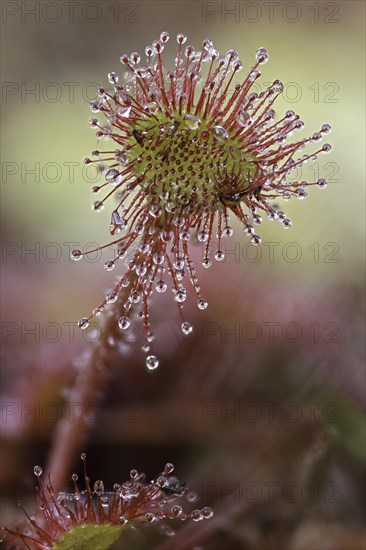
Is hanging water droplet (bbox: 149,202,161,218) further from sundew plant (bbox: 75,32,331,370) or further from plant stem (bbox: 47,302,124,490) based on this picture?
plant stem (bbox: 47,302,124,490)

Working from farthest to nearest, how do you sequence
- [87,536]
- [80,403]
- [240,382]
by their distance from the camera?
[240,382]
[80,403]
[87,536]

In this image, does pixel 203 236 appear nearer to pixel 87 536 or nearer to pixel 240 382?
pixel 87 536

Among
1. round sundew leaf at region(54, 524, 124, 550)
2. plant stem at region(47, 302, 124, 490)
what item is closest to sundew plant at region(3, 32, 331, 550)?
round sundew leaf at region(54, 524, 124, 550)

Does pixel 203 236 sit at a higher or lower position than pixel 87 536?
higher

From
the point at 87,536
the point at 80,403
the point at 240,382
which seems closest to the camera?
the point at 87,536

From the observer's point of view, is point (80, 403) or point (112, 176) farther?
point (80, 403)

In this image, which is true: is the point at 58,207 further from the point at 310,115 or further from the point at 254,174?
the point at 254,174

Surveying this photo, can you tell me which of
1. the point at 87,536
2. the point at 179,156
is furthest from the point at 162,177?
the point at 87,536
